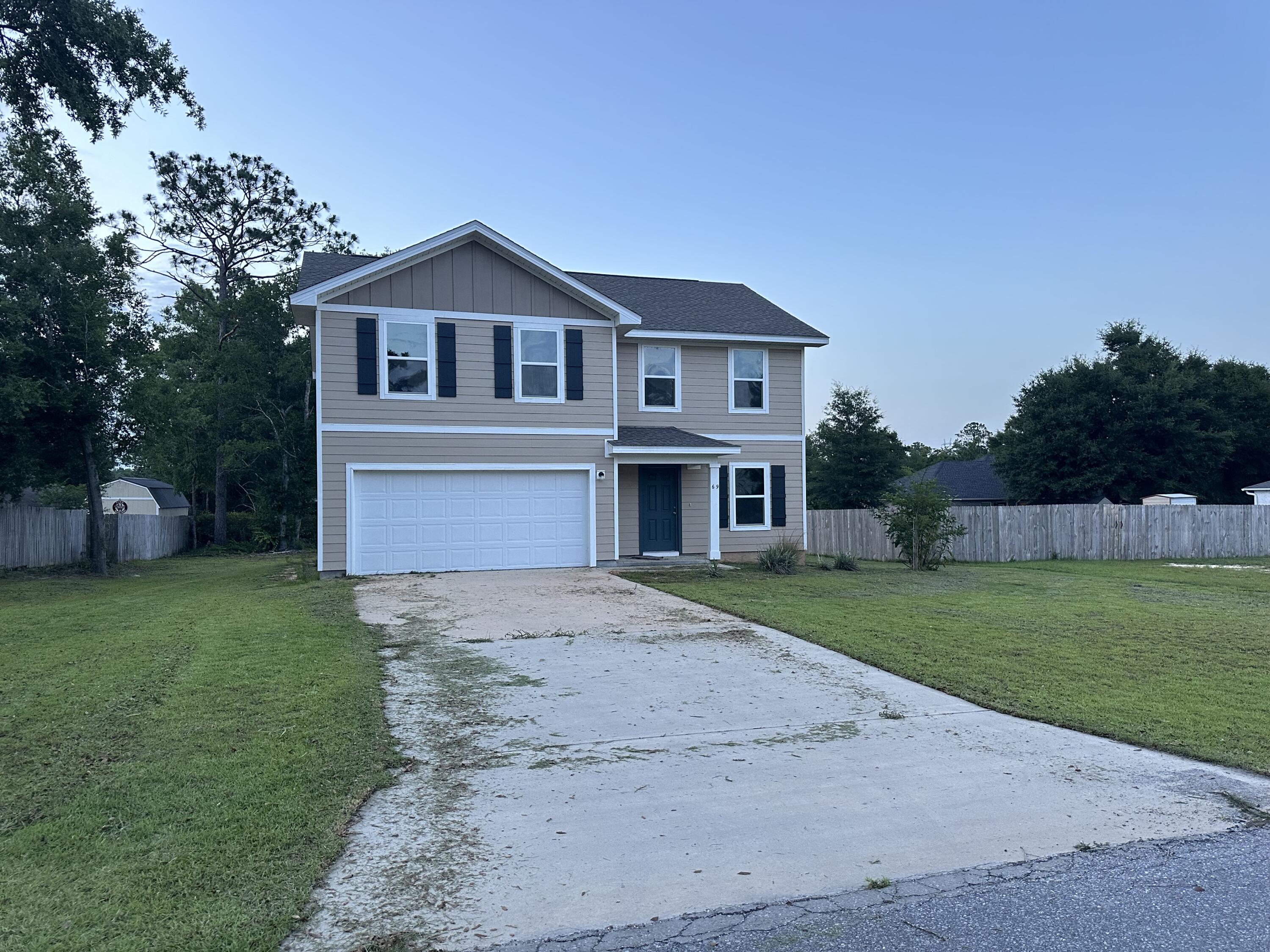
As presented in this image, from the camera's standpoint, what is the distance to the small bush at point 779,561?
17219 mm

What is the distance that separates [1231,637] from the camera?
9.73 m

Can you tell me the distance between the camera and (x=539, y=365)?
1666cm

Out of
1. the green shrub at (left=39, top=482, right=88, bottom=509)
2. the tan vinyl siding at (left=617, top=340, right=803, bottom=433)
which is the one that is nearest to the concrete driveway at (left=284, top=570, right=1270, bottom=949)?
the tan vinyl siding at (left=617, top=340, right=803, bottom=433)

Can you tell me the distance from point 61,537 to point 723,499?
56.4ft

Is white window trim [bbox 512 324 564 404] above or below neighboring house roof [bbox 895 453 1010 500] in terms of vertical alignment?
above

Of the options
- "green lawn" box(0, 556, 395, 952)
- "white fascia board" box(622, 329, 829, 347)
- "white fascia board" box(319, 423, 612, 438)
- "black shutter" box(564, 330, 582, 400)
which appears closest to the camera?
"green lawn" box(0, 556, 395, 952)

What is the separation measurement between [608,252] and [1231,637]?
21.5m

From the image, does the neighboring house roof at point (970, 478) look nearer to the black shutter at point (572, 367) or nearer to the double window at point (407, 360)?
the black shutter at point (572, 367)

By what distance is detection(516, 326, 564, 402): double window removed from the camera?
16516 mm

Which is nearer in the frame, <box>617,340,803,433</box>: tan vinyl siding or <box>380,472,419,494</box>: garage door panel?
<box>380,472,419,494</box>: garage door panel

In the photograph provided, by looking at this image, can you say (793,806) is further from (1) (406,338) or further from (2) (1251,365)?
(2) (1251,365)

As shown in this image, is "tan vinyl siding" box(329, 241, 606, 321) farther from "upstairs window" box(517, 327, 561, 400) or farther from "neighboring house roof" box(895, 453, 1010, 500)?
"neighboring house roof" box(895, 453, 1010, 500)

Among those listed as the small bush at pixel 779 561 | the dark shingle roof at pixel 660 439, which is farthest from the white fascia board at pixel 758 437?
the small bush at pixel 779 561

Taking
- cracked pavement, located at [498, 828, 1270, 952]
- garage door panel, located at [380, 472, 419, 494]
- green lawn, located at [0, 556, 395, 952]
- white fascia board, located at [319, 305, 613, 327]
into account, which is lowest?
cracked pavement, located at [498, 828, 1270, 952]
